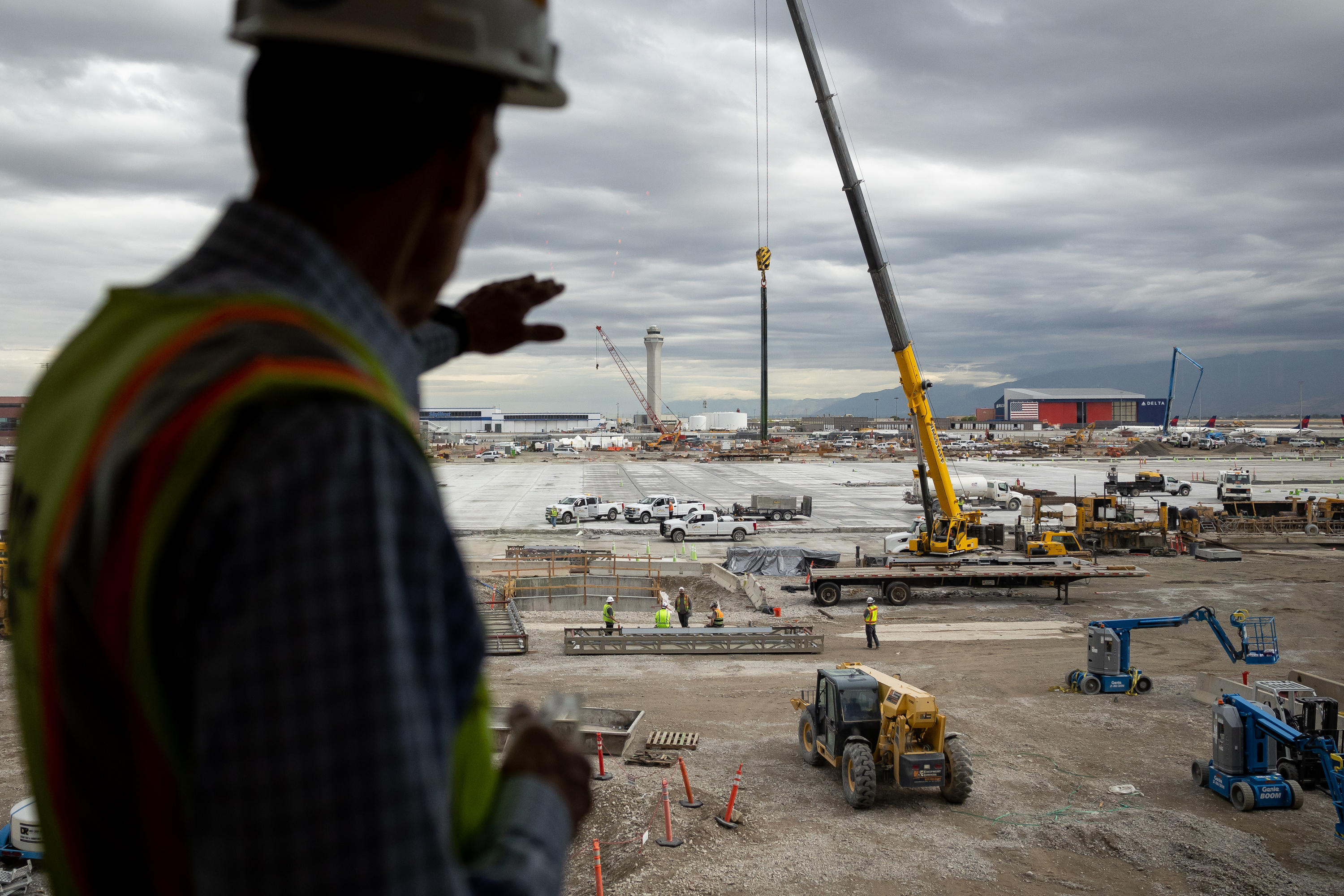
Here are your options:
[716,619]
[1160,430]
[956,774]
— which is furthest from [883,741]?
[1160,430]

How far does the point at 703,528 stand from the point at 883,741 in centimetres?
3037

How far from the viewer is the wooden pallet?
17.4 metres

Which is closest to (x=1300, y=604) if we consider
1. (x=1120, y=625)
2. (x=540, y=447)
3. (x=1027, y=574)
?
(x=1027, y=574)

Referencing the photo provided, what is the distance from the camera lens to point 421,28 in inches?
45.4

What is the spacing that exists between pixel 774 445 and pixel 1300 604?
99747 millimetres

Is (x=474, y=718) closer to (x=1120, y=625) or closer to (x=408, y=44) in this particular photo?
(x=408, y=44)

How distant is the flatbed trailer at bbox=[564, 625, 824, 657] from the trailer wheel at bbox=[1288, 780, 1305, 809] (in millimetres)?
12064

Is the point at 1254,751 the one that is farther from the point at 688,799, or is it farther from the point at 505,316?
the point at 505,316

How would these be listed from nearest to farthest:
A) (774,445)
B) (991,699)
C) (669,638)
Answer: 1. (991,699)
2. (669,638)
3. (774,445)

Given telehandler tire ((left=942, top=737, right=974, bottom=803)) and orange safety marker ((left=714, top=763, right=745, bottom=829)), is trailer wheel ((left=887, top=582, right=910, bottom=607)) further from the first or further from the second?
orange safety marker ((left=714, top=763, right=745, bottom=829))

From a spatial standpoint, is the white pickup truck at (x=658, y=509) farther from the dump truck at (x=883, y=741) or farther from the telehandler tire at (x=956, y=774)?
the telehandler tire at (x=956, y=774)

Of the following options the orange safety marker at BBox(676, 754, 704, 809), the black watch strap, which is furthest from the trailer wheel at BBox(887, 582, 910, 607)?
the black watch strap

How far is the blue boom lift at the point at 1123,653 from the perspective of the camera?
2122 cm

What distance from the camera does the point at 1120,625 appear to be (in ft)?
70.1
